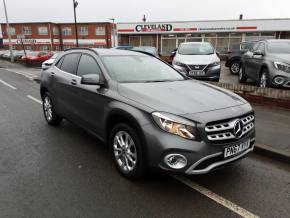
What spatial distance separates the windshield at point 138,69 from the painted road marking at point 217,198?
5.17ft

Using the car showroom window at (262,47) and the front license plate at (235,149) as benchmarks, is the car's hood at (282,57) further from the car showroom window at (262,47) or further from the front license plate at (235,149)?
the front license plate at (235,149)

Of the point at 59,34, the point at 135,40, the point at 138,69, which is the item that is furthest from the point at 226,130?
the point at 59,34

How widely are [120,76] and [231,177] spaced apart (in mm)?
2116

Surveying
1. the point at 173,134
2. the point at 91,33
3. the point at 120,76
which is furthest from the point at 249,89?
the point at 91,33

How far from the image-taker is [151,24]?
32.6 meters

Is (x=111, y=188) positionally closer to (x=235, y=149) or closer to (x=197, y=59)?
(x=235, y=149)

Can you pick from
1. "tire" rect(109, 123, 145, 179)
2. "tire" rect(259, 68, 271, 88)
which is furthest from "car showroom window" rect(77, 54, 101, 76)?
"tire" rect(259, 68, 271, 88)

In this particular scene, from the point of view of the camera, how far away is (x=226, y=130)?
328 centimetres

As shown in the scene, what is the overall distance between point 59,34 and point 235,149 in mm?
67476

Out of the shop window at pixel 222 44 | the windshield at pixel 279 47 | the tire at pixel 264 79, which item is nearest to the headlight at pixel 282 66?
the tire at pixel 264 79

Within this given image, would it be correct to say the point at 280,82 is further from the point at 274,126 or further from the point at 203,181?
the point at 203,181

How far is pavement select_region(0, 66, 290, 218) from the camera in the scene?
10.2ft

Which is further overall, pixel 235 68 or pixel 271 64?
pixel 235 68

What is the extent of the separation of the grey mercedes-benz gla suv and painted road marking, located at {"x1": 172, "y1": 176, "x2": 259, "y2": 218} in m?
0.42
